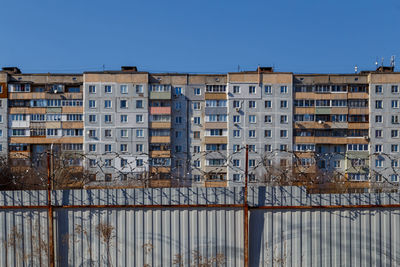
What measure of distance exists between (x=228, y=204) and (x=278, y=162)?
20.9m

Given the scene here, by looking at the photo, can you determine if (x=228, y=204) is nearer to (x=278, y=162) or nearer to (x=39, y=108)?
(x=278, y=162)

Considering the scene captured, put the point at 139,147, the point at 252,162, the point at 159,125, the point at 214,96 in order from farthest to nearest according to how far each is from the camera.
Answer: the point at 214,96 < the point at 159,125 < the point at 139,147 < the point at 252,162

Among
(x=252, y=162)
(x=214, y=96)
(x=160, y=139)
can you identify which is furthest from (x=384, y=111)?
(x=160, y=139)

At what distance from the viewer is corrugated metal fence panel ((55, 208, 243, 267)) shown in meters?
5.53

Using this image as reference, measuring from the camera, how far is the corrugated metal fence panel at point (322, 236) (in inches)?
219

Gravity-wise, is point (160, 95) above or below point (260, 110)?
above

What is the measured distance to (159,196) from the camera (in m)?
5.54

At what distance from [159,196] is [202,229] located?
1.11 meters

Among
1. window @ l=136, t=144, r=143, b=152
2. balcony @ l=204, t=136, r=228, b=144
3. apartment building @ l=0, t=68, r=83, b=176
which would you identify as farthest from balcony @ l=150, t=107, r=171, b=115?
apartment building @ l=0, t=68, r=83, b=176

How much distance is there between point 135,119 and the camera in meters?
28.2

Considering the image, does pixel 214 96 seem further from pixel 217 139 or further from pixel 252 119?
pixel 252 119

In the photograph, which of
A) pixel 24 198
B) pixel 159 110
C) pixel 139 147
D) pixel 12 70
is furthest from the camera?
→ pixel 12 70

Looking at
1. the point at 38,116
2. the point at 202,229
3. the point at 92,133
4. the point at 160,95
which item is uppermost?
the point at 160,95

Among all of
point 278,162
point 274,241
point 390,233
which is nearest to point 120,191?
point 274,241
